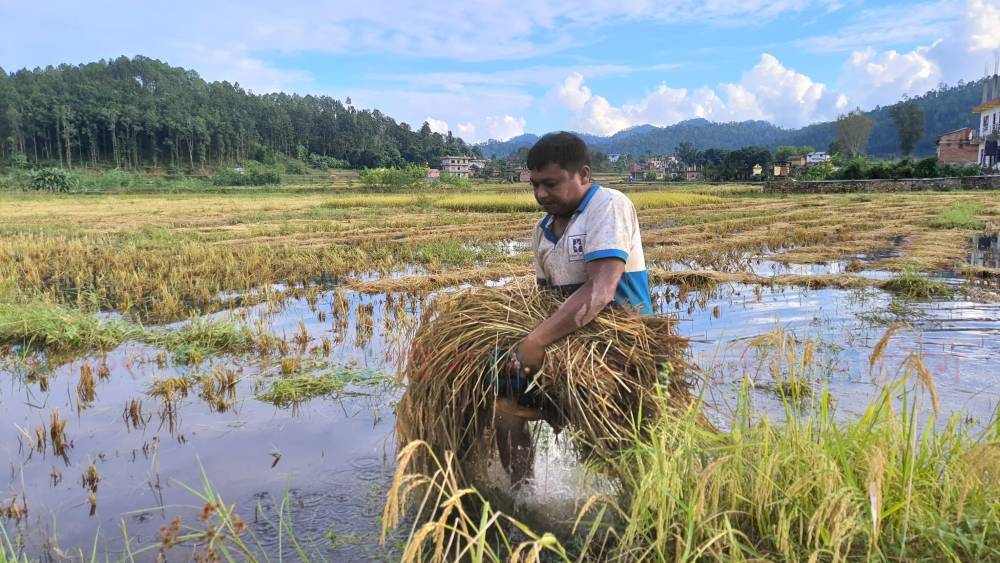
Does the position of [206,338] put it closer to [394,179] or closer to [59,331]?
[59,331]

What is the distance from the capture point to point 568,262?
96.8 inches

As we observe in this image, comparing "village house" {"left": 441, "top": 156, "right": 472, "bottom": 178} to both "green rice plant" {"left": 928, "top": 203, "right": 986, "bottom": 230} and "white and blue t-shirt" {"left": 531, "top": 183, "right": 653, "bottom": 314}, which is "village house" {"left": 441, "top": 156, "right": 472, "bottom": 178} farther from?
"white and blue t-shirt" {"left": 531, "top": 183, "right": 653, "bottom": 314}

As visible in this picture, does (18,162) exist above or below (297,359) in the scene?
above

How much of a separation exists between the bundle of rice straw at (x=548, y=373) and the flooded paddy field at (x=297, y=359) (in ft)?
1.11

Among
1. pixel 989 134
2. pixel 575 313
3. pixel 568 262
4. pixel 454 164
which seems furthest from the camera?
pixel 454 164

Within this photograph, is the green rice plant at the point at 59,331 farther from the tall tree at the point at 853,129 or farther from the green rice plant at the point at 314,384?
the tall tree at the point at 853,129

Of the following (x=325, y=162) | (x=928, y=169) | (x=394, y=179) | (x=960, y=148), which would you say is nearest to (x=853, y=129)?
(x=960, y=148)

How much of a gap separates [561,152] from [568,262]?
429 mm

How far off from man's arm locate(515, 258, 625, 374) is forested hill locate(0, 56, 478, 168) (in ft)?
284

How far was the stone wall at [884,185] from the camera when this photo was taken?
100.0 feet

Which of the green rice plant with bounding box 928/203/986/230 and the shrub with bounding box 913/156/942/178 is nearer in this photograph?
the green rice plant with bounding box 928/203/986/230

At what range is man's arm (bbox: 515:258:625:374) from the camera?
86.3 inches

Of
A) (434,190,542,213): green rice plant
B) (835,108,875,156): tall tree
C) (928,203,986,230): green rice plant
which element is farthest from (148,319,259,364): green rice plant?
(835,108,875,156): tall tree

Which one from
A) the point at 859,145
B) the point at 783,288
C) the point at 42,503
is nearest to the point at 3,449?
the point at 42,503
